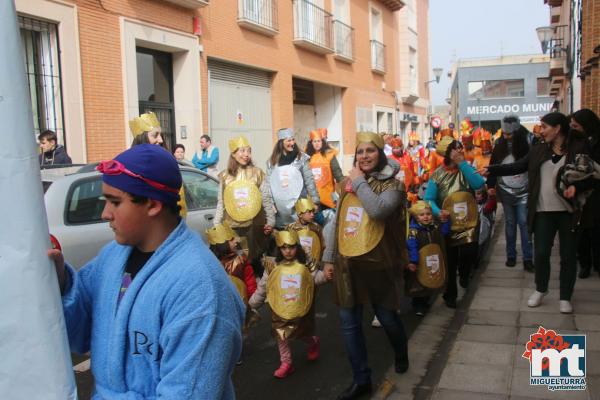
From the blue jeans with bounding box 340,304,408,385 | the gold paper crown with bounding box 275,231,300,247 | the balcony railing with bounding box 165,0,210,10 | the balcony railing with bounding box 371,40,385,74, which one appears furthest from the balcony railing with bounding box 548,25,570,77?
the blue jeans with bounding box 340,304,408,385

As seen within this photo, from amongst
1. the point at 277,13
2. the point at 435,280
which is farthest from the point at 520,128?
the point at 277,13

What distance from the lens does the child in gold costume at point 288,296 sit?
436 cm

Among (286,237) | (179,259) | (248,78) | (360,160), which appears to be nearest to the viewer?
(179,259)

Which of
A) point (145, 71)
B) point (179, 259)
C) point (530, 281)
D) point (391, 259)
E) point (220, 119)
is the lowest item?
point (530, 281)

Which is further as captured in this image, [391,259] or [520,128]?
[520,128]

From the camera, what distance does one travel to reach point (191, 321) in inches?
63.0

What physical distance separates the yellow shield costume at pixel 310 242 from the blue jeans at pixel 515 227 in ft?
9.31

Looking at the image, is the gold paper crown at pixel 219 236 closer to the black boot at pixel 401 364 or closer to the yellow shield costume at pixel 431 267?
the black boot at pixel 401 364

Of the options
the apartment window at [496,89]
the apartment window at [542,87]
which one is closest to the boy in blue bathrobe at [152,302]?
the apartment window at [496,89]

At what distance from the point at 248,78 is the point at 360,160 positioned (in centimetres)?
1277

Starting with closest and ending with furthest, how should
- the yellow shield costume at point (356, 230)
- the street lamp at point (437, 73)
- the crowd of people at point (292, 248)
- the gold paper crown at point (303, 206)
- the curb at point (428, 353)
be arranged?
1. the crowd of people at point (292, 248)
2. the yellow shield costume at point (356, 230)
3. the curb at point (428, 353)
4. the gold paper crown at point (303, 206)
5. the street lamp at point (437, 73)

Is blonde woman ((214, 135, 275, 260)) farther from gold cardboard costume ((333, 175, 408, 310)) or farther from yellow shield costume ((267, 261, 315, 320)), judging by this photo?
gold cardboard costume ((333, 175, 408, 310))

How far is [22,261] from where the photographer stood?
1578 mm

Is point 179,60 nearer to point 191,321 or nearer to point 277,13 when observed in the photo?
point 277,13
